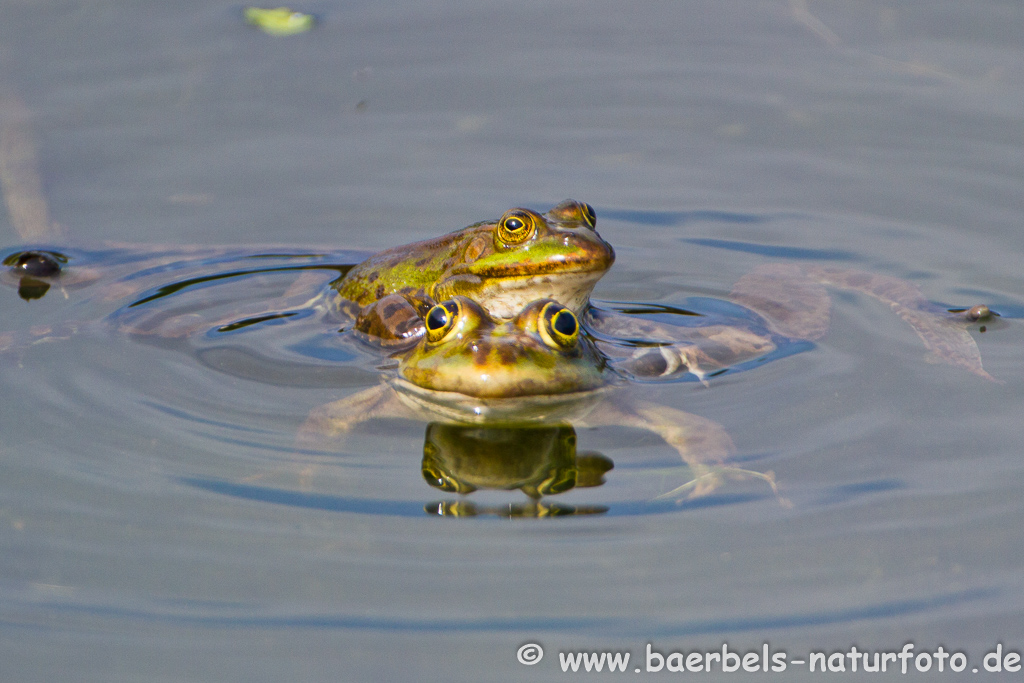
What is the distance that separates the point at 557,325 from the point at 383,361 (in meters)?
1.31

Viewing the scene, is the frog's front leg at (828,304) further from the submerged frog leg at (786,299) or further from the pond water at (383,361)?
the pond water at (383,361)

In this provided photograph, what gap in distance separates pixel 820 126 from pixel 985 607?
17.8 feet

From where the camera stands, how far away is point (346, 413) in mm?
5340

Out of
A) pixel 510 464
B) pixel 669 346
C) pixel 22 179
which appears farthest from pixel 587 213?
pixel 22 179

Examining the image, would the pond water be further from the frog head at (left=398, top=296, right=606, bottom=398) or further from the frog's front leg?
the frog head at (left=398, top=296, right=606, bottom=398)

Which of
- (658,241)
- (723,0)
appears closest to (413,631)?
(658,241)

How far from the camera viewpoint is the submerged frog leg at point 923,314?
19.4 ft

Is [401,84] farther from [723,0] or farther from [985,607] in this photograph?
[985,607]

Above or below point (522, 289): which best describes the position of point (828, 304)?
above

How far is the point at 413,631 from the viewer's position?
3820mm

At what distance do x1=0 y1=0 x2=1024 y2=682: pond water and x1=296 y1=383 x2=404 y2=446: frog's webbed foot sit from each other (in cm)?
10

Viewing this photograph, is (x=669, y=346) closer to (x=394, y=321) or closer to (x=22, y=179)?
(x=394, y=321)

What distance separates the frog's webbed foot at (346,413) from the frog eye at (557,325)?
90cm

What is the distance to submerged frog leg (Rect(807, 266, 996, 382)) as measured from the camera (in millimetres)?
5926
